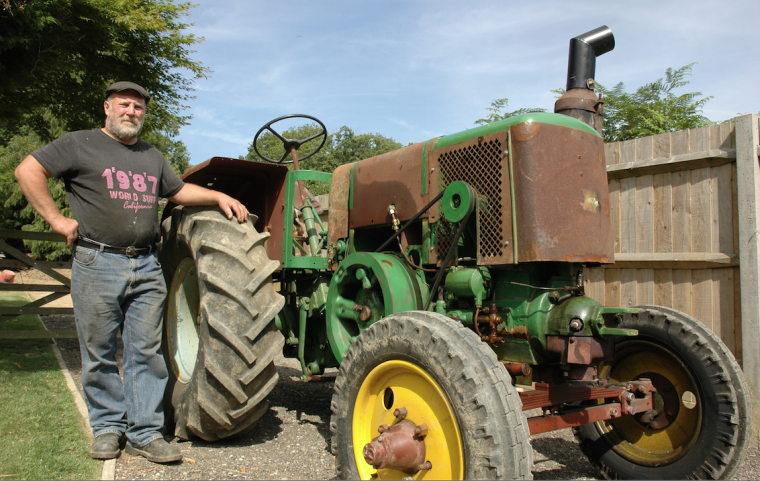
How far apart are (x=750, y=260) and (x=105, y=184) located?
14.2 feet

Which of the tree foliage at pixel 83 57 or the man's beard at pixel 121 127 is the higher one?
the tree foliage at pixel 83 57

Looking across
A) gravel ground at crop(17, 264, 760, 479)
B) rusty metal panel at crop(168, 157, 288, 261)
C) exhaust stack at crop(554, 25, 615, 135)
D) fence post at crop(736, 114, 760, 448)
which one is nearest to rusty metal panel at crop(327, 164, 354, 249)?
rusty metal panel at crop(168, 157, 288, 261)

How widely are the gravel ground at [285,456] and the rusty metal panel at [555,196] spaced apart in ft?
4.66

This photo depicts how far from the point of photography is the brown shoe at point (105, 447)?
300 centimetres

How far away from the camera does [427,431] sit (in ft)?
7.80

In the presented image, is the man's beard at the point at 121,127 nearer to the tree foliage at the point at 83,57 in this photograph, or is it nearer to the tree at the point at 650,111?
the tree foliage at the point at 83,57

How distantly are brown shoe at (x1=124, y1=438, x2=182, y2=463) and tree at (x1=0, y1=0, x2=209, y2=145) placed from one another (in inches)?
226

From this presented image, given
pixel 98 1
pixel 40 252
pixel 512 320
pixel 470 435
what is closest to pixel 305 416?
pixel 512 320

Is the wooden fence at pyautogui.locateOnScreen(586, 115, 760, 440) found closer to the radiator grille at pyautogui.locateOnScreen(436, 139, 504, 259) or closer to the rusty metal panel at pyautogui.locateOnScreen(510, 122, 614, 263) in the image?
the rusty metal panel at pyautogui.locateOnScreen(510, 122, 614, 263)

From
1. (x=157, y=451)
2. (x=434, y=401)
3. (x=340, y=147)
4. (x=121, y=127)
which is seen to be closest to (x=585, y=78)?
(x=434, y=401)

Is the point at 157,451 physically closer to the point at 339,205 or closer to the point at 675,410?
the point at 339,205

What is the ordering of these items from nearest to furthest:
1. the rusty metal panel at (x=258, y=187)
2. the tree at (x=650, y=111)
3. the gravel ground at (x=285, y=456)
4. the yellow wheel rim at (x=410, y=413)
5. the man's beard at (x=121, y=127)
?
the yellow wheel rim at (x=410, y=413) < the gravel ground at (x=285, y=456) < the man's beard at (x=121, y=127) < the rusty metal panel at (x=258, y=187) < the tree at (x=650, y=111)

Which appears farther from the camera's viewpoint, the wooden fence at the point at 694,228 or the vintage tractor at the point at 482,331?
the wooden fence at the point at 694,228

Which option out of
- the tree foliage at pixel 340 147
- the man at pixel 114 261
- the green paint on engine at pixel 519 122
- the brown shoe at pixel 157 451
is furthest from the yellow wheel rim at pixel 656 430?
the tree foliage at pixel 340 147
